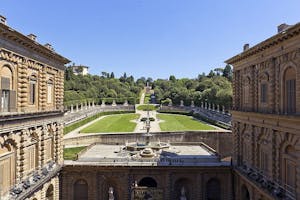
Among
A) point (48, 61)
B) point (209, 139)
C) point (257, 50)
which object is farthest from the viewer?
point (209, 139)

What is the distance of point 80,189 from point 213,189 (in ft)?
40.5

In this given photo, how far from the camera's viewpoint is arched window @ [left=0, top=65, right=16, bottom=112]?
57.4ft

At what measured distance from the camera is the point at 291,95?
1761 cm

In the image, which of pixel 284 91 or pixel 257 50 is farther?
pixel 257 50

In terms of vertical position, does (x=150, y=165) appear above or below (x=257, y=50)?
below

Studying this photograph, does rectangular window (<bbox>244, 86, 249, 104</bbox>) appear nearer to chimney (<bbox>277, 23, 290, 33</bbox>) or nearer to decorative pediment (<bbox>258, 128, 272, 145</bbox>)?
decorative pediment (<bbox>258, 128, 272, 145</bbox>)

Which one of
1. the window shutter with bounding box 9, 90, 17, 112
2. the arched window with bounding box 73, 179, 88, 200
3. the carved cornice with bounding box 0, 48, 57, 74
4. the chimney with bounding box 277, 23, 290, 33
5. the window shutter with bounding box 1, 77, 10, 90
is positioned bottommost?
the arched window with bounding box 73, 179, 88, 200

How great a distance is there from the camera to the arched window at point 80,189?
27.3 metres

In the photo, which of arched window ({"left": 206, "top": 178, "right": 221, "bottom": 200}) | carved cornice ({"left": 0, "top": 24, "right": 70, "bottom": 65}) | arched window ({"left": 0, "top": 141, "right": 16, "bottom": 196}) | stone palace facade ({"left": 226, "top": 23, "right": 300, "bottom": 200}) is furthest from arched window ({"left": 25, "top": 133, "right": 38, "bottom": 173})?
stone palace facade ({"left": 226, "top": 23, "right": 300, "bottom": 200})

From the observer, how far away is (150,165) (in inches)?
1038

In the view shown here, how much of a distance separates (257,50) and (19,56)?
55.0ft

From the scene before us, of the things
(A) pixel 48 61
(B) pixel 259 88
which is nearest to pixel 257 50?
(B) pixel 259 88

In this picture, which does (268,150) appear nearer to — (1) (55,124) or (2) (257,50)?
(2) (257,50)

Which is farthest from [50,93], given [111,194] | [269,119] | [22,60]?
[269,119]
